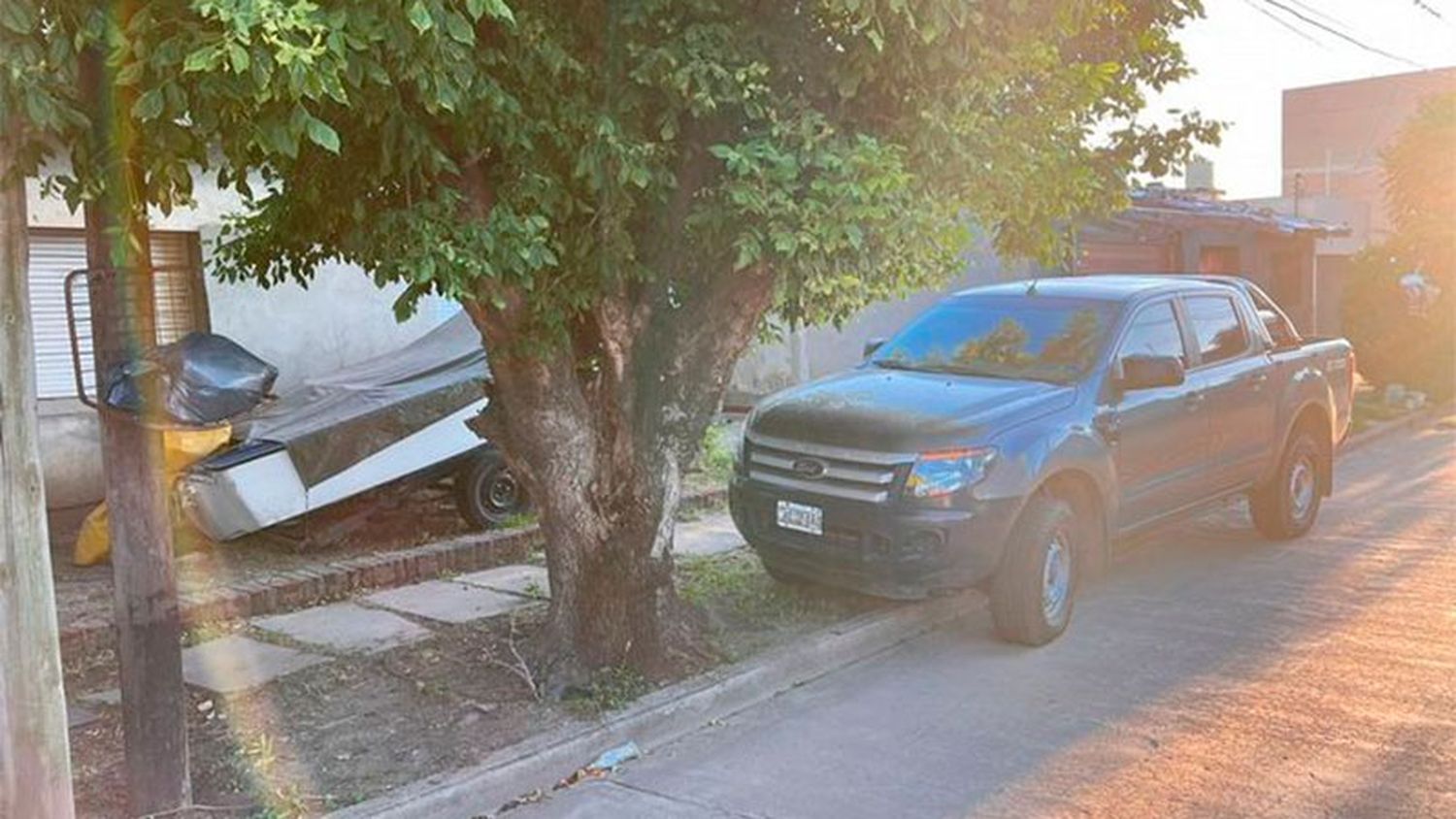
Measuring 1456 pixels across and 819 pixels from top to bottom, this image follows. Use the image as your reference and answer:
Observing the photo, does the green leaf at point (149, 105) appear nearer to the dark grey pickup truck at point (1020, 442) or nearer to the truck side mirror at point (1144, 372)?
the dark grey pickup truck at point (1020, 442)

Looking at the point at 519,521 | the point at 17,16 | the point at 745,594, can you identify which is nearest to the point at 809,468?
the point at 745,594

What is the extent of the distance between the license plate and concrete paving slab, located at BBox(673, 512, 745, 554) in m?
1.77

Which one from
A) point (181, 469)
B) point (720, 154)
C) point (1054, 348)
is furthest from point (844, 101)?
point (181, 469)

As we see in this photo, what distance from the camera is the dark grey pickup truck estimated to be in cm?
622

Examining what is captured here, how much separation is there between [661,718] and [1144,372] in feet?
11.8

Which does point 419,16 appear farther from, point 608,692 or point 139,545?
point 608,692

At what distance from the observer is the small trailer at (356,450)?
7.48 metres

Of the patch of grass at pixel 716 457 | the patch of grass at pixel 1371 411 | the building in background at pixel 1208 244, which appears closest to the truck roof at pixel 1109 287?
the patch of grass at pixel 716 457

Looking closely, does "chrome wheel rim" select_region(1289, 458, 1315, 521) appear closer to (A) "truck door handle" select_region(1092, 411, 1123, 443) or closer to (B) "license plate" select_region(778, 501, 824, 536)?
(A) "truck door handle" select_region(1092, 411, 1123, 443)

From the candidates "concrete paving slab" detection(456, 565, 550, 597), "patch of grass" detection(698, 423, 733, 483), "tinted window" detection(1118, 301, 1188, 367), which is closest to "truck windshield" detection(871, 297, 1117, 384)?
"tinted window" detection(1118, 301, 1188, 367)

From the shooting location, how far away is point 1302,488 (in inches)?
361

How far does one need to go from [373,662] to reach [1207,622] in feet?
15.0

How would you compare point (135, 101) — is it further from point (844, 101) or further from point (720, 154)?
point (844, 101)

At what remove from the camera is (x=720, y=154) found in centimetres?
463
